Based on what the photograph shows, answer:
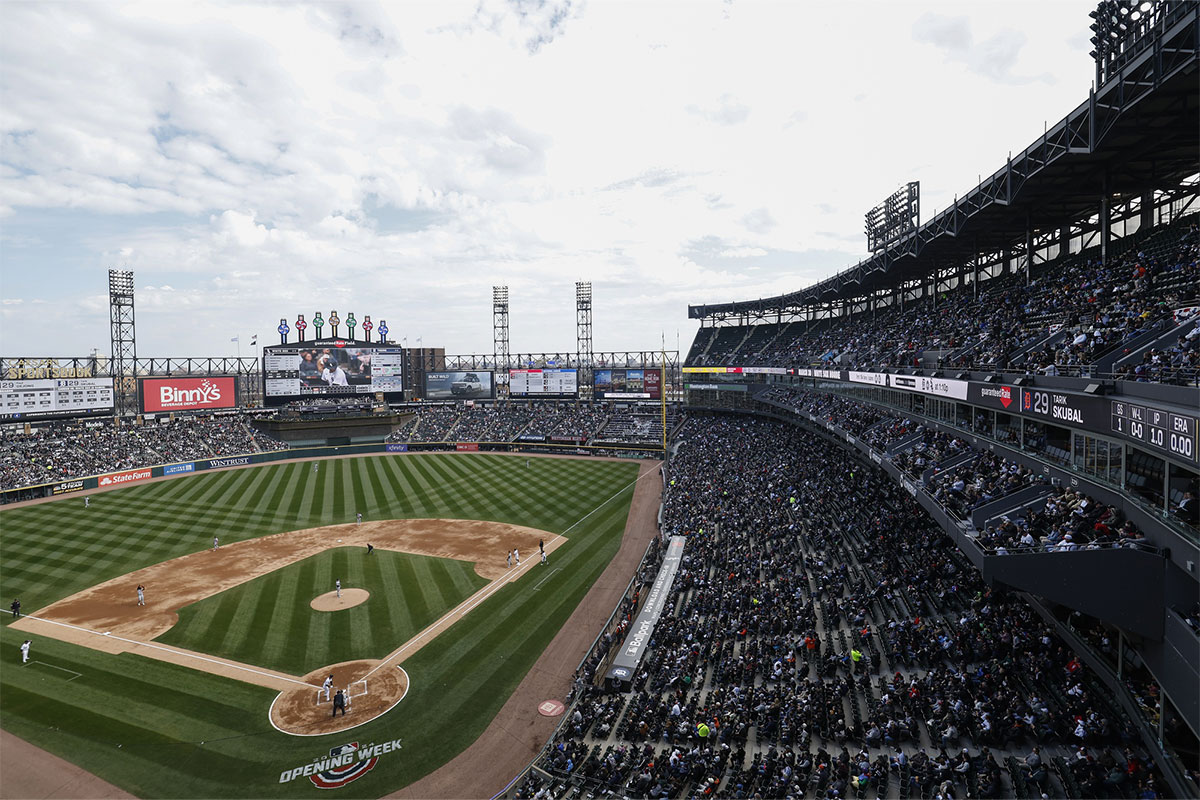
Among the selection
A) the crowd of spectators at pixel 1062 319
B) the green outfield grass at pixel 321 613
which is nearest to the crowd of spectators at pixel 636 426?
the crowd of spectators at pixel 1062 319

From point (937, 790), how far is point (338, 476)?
5151 cm

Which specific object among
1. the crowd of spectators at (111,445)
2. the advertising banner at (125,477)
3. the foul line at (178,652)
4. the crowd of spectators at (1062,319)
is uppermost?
the crowd of spectators at (1062,319)

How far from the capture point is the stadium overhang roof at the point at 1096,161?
48.2 feet

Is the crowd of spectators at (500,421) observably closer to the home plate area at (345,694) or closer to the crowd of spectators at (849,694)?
the crowd of spectators at (849,694)

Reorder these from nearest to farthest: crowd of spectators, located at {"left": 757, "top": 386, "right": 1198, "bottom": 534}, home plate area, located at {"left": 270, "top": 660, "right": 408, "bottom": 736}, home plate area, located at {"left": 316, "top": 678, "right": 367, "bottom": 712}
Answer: crowd of spectators, located at {"left": 757, "top": 386, "right": 1198, "bottom": 534}, home plate area, located at {"left": 270, "top": 660, "right": 408, "bottom": 736}, home plate area, located at {"left": 316, "top": 678, "right": 367, "bottom": 712}

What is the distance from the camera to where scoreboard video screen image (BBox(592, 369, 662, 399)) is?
239ft

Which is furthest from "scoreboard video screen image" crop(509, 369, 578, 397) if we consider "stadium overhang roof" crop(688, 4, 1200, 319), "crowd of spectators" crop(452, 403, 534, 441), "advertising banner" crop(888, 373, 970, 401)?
"advertising banner" crop(888, 373, 970, 401)

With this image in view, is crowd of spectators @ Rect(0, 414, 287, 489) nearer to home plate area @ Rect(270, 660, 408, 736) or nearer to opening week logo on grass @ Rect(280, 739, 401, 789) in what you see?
home plate area @ Rect(270, 660, 408, 736)

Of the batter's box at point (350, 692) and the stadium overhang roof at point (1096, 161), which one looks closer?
the stadium overhang roof at point (1096, 161)

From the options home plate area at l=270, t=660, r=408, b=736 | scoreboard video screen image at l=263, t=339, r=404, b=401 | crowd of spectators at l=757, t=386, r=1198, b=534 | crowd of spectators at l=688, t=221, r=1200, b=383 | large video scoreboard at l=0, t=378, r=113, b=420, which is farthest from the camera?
scoreboard video screen image at l=263, t=339, r=404, b=401

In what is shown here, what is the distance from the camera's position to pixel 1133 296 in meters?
17.4

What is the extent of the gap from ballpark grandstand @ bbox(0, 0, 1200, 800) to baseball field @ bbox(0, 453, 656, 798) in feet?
0.48

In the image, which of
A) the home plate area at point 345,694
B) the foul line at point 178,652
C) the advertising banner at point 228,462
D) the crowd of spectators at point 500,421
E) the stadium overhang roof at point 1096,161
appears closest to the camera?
the stadium overhang roof at point 1096,161

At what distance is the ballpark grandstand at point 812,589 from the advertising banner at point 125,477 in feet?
15.8
